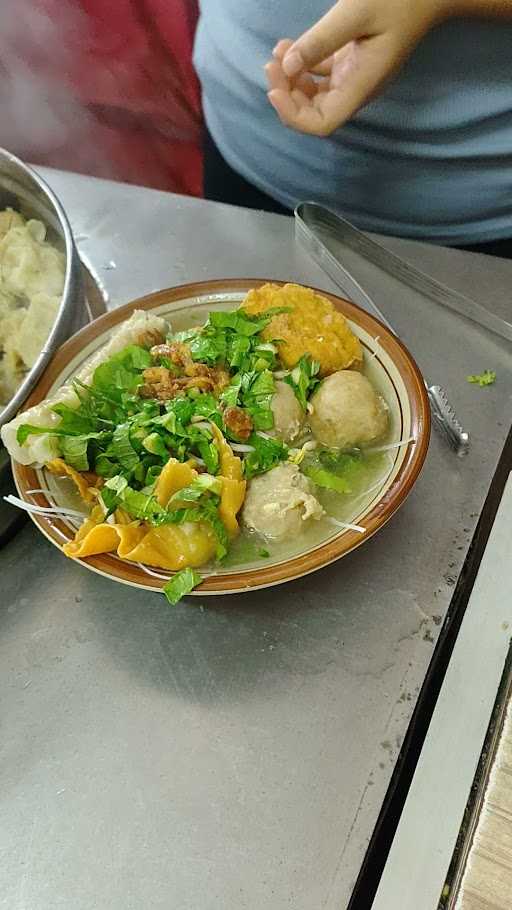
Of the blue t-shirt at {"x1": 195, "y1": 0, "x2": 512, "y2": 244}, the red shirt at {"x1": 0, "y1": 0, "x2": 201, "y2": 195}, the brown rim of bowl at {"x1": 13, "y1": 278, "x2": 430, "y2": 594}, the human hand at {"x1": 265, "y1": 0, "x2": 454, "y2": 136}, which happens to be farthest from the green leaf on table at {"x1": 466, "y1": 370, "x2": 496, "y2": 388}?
the red shirt at {"x1": 0, "y1": 0, "x2": 201, "y2": 195}

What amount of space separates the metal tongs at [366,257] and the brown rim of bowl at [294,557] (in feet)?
0.58

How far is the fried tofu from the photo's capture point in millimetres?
1079

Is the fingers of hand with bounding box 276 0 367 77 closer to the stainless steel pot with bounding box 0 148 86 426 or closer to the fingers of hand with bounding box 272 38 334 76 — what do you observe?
the fingers of hand with bounding box 272 38 334 76

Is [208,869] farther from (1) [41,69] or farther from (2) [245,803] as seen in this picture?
(1) [41,69]

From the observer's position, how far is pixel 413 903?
0.78m

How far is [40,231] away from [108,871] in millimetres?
1105

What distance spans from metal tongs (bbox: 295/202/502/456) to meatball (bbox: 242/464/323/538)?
1.19 ft

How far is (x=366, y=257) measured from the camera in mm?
1446

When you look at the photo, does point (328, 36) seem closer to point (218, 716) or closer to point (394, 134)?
point (394, 134)

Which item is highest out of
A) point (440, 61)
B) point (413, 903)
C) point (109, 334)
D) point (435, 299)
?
point (440, 61)

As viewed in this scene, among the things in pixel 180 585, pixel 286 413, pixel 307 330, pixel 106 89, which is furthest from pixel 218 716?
pixel 106 89

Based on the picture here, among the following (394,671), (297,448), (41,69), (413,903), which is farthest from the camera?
(41,69)

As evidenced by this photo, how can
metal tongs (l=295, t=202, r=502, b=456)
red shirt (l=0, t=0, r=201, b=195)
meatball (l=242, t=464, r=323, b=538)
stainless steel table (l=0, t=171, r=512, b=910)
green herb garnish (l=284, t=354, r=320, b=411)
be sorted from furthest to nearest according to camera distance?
1. red shirt (l=0, t=0, r=201, b=195)
2. metal tongs (l=295, t=202, r=502, b=456)
3. green herb garnish (l=284, t=354, r=320, b=411)
4. meatball (l=242, t=464, r=323, b=538)
5. stainless steel table (l=0, t=171, r=512, b=910)

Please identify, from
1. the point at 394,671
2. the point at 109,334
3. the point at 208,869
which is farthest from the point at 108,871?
the point at 109,334
